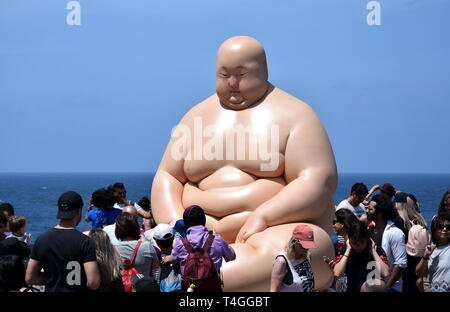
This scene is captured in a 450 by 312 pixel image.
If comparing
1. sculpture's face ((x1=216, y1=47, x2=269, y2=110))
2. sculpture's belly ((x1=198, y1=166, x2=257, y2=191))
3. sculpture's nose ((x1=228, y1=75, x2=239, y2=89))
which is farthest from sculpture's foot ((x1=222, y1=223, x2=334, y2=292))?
sculpture's nose ((x1=228, y1=75, x2=239, y2=89))

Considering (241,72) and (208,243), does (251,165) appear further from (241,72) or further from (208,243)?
(208,243)

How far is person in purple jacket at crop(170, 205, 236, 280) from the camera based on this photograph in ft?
20.9

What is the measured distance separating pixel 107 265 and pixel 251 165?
10.9ft

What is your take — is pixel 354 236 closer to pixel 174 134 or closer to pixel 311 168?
pixel 311 168

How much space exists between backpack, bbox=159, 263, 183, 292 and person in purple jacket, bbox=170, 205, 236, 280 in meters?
0.10

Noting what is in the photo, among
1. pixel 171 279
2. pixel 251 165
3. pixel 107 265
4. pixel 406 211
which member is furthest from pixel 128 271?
pixel 406 211

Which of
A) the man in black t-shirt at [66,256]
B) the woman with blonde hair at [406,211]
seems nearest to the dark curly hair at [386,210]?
the woman with blonde hair at [406,211]

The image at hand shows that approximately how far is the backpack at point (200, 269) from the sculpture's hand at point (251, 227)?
213 cm

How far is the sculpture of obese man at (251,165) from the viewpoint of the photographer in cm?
866

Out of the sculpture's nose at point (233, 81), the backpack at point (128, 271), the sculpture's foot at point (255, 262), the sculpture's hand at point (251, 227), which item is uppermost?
the sculpture's nose at point (233, 81)

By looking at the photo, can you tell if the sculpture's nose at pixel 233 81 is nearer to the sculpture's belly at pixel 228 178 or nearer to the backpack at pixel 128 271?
the sculpture's belly at pixel 228 178

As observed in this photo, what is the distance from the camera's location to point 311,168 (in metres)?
8.86

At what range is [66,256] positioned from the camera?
5730mm
